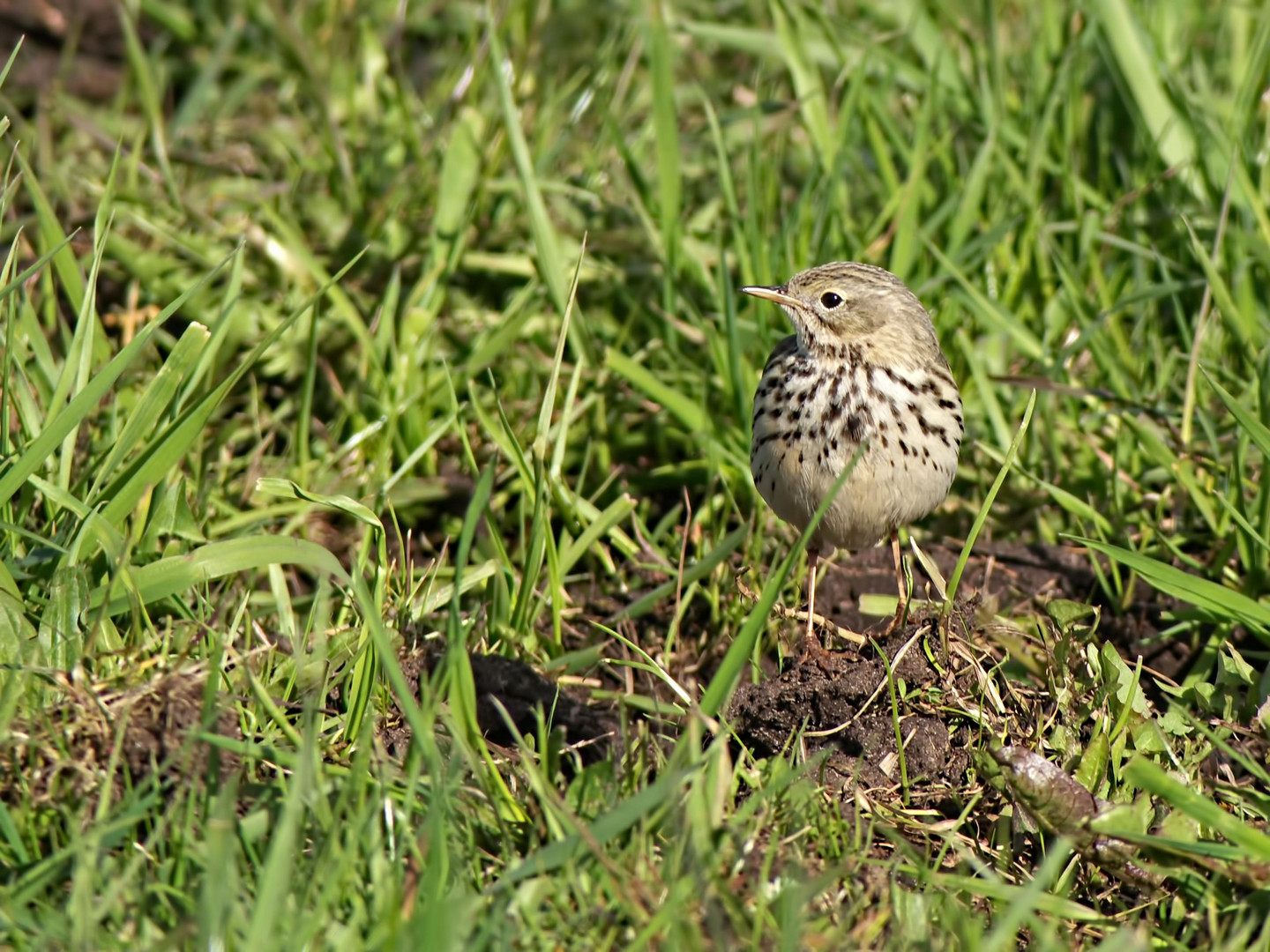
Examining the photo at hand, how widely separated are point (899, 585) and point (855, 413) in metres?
0.57

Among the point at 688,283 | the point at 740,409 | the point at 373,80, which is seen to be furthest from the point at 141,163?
the point at 740,409

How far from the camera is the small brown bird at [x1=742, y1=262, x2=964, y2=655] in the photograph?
411cm

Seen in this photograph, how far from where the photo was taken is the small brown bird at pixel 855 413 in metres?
4.11

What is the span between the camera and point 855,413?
4191mm

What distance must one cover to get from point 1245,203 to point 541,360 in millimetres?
2287

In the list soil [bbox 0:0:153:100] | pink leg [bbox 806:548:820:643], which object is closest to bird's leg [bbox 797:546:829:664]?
pink leg [bbox 806:548:820:643]

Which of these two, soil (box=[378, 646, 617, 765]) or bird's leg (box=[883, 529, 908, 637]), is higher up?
bird's leg (box=[883, 529, 908, 637])

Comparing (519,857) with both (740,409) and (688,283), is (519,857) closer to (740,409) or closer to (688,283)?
(740,409)

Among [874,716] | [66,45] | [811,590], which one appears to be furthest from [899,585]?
[66,45]

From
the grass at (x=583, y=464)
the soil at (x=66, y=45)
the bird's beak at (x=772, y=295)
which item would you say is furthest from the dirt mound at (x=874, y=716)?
the soil at (x=66, y=45)

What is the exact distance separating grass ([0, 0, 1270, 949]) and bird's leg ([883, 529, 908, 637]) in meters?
0.17

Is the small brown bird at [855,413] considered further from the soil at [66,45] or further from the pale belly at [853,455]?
the soil at [66,45]

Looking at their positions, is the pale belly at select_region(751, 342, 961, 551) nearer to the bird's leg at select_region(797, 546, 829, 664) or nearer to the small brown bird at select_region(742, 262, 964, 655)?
the small brown bird at select_region(742, 262, 964, 655)

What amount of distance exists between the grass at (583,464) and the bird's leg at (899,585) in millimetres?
171
